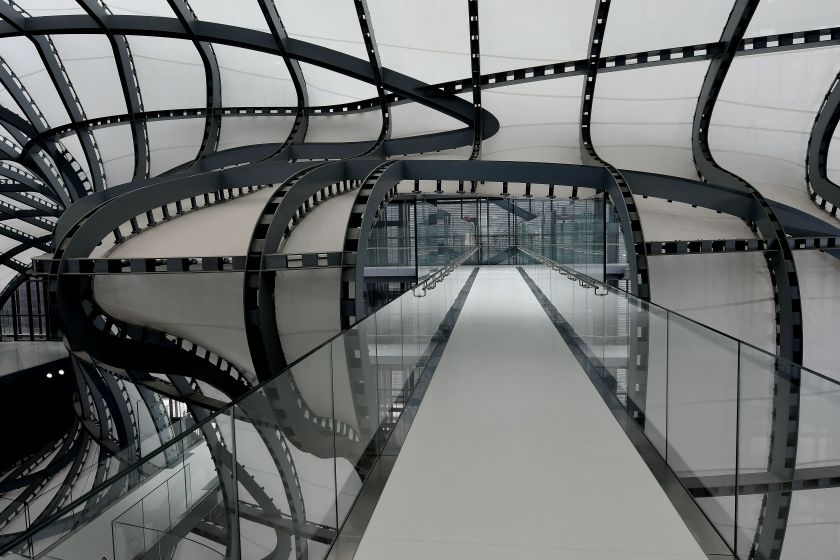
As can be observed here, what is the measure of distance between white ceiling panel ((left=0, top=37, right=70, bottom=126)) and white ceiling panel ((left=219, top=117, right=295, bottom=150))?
27.9ft

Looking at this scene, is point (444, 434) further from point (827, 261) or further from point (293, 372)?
point (827, 261)

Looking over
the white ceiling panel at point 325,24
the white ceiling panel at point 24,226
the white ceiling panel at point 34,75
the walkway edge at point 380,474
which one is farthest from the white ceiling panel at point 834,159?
the white ceiling panel at point 24,226

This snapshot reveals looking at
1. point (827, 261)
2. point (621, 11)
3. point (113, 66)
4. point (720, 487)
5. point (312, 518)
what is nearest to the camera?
point (312, 518)

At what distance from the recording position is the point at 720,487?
3602 mm

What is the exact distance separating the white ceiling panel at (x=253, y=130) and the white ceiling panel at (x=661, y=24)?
17.2 metres

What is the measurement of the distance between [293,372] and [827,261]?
1136 inches

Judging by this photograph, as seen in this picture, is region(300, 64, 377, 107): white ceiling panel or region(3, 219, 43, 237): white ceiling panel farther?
region(3, 219, 43, 237): white ceiling panel

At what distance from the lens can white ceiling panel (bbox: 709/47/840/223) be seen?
2112 cm

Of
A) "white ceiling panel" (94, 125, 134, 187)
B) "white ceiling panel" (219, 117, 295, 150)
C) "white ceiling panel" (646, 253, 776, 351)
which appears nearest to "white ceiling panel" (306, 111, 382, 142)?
"white ceiling panel" (219, 117, 295, 150)

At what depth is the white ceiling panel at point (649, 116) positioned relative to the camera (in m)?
22.9

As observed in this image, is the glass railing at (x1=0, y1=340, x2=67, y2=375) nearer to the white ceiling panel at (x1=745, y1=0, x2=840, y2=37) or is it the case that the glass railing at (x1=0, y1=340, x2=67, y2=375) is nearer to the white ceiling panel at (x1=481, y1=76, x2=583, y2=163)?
the white ceiling panel at (x1=481, y1=76, x2=583, y2=163)

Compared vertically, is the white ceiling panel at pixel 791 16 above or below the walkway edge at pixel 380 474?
above

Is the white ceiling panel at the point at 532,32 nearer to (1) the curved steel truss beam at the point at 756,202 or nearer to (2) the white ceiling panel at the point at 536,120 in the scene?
(2) the white ceiling panel at the point at 536,120

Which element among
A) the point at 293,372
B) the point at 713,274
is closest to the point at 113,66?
the point at 713,274
